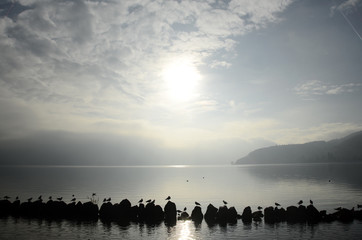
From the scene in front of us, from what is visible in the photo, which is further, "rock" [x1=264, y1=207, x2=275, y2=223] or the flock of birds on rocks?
the flock of birds on rocks

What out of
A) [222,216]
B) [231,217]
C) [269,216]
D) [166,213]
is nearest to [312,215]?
[269,216]

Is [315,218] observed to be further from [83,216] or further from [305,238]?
[83,216]

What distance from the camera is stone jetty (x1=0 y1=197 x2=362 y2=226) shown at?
137 feet

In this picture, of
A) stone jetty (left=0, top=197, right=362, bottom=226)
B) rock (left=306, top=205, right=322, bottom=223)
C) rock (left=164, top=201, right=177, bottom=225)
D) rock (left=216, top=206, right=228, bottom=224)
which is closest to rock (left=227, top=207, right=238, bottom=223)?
stone jetty (left=0, top=197, right=362, bottom=226)

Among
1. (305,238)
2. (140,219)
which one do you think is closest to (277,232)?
(305,238)

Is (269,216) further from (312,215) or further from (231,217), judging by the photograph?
(312,215)

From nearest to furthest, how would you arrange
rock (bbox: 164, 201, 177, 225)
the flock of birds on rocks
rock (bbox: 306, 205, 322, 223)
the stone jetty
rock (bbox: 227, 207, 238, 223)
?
rock (bbox: 306, 205, 322, 223) < rock (bbox: 227, 207, 238, 223) < the stone jetty < the flock of birds on rocks < rock (bbox: 164, 201, 177, 225)

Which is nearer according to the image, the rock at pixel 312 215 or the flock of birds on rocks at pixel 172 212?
the rock at pixel 312 215

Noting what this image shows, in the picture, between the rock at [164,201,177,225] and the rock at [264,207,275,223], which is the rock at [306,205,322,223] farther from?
the rock at [164,201,177,225]

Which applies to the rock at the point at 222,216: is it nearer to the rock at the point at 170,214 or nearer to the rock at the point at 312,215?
the rock at the point at 170,214

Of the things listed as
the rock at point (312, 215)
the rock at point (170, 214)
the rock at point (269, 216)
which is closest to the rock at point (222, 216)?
the rock at point (269, 216)

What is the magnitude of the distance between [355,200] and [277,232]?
4039cm

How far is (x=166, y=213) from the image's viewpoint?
144 feet

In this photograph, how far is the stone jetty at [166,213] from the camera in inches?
1639
